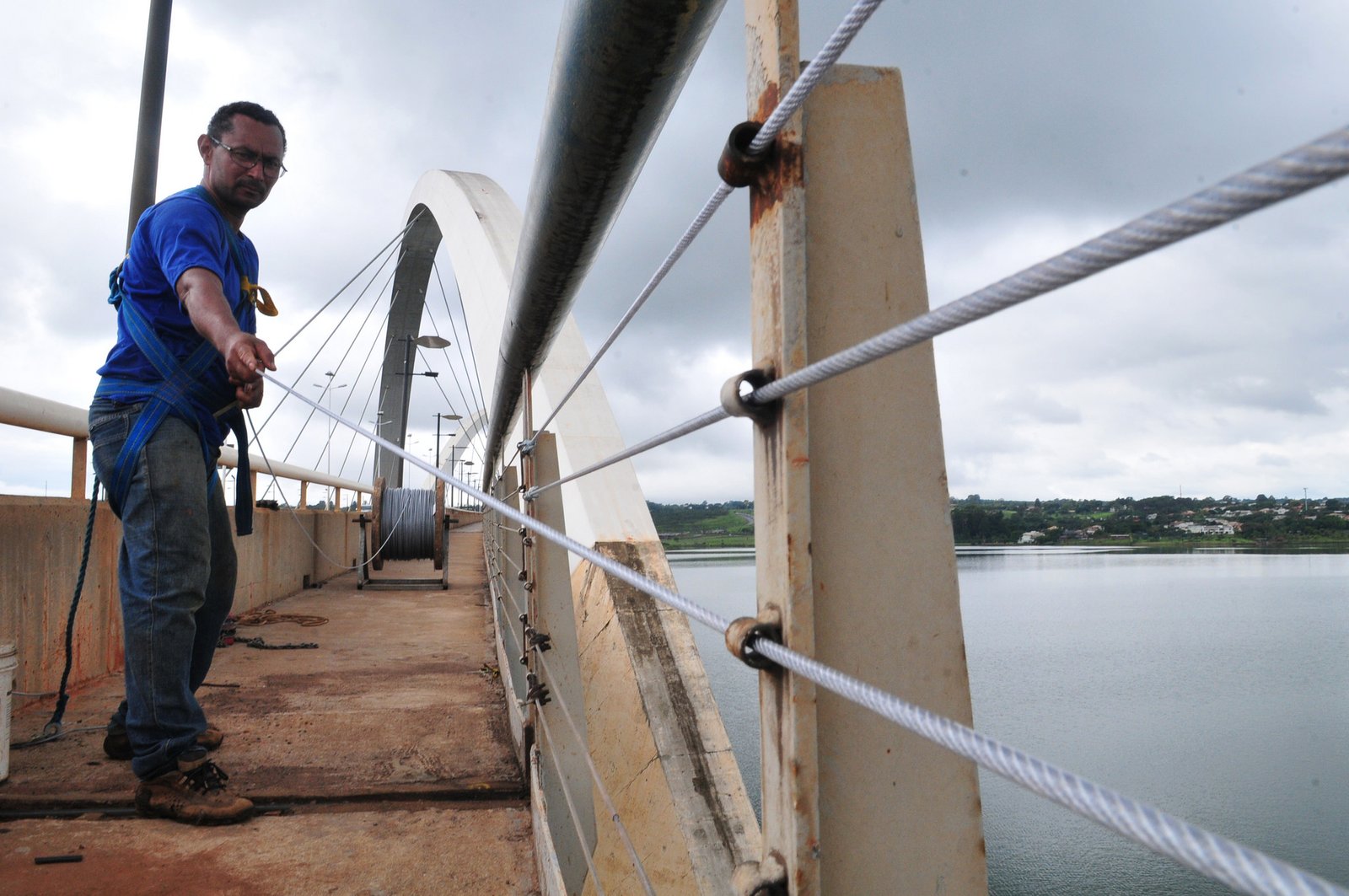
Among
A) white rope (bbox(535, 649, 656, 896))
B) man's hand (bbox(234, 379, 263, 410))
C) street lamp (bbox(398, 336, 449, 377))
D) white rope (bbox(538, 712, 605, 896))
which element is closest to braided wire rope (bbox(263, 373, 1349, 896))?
white rope (bbox(535, 649, 656, 896))

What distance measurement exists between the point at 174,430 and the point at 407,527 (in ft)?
19.3

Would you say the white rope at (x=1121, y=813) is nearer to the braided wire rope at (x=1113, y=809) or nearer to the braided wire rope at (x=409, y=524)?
the braided wire rope at (x=1113, y=809)

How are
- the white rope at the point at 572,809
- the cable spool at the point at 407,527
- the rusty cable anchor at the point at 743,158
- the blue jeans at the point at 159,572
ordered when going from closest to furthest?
the rusty cable anchor at the point at 743,158
the white rope at the point at 572,809
the blue jeans at the point at 159,572
the cable spool at the point at 407,527

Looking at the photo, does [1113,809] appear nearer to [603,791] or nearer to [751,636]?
[751,636]

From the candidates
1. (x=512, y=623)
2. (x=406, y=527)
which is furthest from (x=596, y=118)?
(x=406, y=527)

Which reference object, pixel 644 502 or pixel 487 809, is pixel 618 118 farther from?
pixel 644 502

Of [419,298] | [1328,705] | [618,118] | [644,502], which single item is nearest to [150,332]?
[618,118]

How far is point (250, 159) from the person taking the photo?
76.3 inches

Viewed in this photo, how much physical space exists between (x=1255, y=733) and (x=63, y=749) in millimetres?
10407

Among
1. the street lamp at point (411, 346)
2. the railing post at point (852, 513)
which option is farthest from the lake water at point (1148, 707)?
the street lamp at point (411, 346)

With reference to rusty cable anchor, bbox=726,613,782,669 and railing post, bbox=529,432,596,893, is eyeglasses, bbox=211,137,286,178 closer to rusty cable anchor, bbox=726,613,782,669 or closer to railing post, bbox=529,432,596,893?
railing post, bbox=529,432,596,893

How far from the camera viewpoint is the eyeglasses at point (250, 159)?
6.31 feet

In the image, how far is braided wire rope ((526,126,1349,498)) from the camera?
222 millimetres

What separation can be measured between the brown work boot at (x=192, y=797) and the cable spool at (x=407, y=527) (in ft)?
18.7
